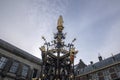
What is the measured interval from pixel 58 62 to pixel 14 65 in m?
14.2

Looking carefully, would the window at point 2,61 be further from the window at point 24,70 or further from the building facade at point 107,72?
the building facade at point 107,72

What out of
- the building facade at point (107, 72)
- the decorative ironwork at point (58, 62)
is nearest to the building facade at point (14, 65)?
the building facade at point (107, 72)

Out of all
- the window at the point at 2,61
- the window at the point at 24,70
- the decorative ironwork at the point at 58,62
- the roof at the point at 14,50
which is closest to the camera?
the decorative ironwork at the point at 58,62

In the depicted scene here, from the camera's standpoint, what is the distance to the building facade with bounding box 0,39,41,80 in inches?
604

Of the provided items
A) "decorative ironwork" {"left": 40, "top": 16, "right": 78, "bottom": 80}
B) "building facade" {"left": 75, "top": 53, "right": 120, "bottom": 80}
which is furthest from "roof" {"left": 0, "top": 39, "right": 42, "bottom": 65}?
"decorative ironwork" {"left": 40, "top": 16, "right": 78, "bottom": 80}

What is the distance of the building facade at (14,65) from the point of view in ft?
50.3

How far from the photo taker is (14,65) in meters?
16.8

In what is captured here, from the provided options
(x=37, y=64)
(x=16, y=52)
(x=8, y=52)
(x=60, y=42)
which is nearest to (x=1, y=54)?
(x=8, y=52)

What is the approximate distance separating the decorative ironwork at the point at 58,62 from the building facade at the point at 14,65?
12.4m

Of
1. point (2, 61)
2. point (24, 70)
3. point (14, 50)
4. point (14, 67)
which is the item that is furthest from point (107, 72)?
point (2, 61)

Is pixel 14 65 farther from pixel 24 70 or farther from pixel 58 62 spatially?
pixel 58 62

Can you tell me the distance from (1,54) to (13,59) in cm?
191

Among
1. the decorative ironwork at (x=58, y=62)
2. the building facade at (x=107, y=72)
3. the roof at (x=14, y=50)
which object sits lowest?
the decorative ironwork at (x=58, y=62)

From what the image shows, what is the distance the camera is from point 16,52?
17297 mm
